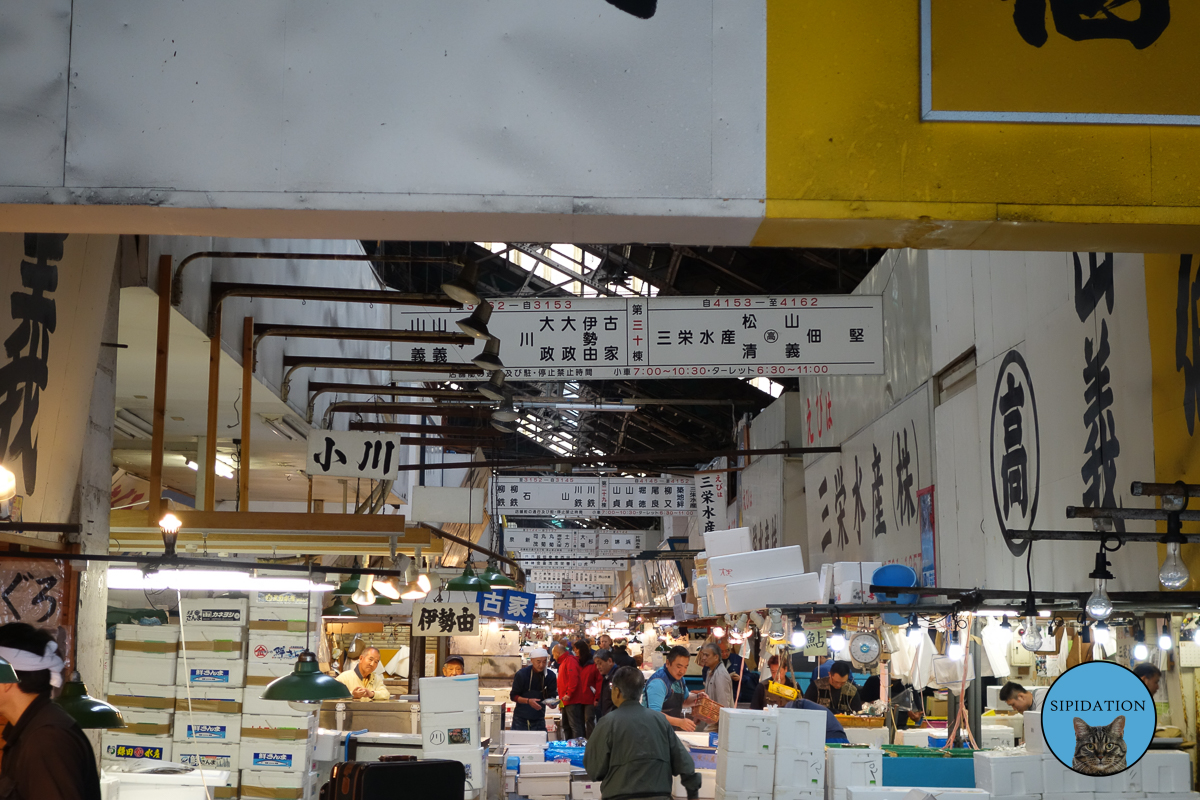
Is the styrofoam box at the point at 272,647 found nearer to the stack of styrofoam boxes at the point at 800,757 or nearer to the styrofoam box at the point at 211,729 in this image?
the styrofoam box at the point at 211,729

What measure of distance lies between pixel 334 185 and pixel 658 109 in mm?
1045

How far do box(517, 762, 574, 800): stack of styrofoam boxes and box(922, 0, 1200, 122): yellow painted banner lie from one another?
23.8 feet

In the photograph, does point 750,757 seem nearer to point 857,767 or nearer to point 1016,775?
point 857,767

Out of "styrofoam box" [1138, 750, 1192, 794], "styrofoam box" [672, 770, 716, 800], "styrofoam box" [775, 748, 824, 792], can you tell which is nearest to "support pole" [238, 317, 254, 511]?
"styrofoam box" [672, 770, 716, 800]

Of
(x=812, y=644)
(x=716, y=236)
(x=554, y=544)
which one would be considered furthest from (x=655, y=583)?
(x=716, y=236)

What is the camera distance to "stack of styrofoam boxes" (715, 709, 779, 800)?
24.7 ft

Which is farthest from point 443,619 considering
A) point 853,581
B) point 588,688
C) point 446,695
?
point 853,581

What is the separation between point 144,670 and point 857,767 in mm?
5552

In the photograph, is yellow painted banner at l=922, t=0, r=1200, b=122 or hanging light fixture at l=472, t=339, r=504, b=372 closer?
yellow painted banner at l=922, t=0, r=1200, b=122

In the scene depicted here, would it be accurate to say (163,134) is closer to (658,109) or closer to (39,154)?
(39,154)

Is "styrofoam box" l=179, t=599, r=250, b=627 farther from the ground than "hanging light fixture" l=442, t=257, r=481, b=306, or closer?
closer

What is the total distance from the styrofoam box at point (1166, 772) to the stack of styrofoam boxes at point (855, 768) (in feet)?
5.34

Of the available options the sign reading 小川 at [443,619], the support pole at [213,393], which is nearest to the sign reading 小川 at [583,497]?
the sign reading 小川 at [443,619]

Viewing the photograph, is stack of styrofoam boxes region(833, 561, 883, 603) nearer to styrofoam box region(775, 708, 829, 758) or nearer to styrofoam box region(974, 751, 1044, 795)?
styrofoam box region(775, 708, 829, 758)
